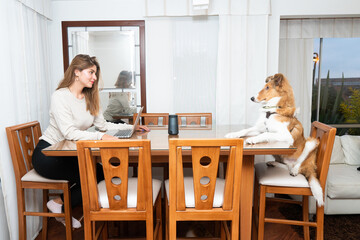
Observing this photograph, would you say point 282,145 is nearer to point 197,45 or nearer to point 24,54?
point 197,45

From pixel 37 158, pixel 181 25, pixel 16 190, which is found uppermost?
pixel 181 25

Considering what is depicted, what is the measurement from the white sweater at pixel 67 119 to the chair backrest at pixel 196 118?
0.92m

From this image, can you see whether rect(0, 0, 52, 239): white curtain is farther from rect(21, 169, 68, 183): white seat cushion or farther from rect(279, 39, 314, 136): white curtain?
rect(279, 39, 314, 136): white curtain

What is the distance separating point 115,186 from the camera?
1.49m

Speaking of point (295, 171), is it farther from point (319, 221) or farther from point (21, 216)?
point (21, 216)

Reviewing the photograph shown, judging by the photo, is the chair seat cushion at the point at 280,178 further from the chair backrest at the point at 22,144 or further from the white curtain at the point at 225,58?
the chair backrest at the point at 22,144

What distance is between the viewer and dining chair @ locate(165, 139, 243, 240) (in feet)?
4.60

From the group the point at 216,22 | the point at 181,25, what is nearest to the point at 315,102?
the point at 216,22

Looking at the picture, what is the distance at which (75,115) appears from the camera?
6.93 ft

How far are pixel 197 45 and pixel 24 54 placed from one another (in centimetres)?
A: 173

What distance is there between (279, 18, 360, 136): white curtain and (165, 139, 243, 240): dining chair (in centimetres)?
279

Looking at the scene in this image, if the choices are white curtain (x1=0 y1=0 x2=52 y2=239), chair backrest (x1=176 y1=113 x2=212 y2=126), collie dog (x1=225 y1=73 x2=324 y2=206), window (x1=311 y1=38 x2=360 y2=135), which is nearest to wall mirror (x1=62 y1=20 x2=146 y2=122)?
white curtain (x1=0 y1=0 x2=52 y2=239)

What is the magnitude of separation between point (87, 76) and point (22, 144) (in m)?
0.71

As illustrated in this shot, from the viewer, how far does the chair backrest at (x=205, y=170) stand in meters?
1.39
